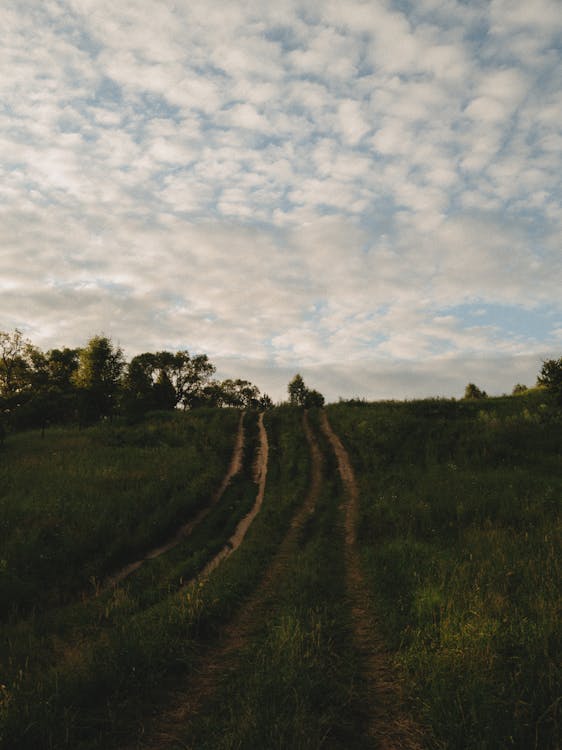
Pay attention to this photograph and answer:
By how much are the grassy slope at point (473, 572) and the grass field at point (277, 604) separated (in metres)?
0.04

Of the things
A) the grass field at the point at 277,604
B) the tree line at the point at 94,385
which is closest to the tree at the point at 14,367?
the tree line at the point at 94,385

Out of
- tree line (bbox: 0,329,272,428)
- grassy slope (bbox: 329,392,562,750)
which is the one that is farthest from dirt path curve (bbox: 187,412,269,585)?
→ tree line (bbox: 0,329,272,428)

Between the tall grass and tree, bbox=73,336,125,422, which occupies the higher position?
tree, bbox=73,336,125,422

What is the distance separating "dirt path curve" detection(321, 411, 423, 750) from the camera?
4563 mm

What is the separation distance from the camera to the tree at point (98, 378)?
35938mm

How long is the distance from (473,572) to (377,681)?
394 cm

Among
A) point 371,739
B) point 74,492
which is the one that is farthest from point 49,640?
point 74,492

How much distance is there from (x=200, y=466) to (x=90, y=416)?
19700mm

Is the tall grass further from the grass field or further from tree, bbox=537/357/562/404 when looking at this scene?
tree, bbox=537/357/562/404

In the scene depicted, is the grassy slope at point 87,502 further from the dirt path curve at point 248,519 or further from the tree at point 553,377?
the tree at point 553,377

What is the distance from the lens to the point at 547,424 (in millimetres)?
23500

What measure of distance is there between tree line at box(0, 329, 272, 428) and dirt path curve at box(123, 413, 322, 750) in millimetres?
26406

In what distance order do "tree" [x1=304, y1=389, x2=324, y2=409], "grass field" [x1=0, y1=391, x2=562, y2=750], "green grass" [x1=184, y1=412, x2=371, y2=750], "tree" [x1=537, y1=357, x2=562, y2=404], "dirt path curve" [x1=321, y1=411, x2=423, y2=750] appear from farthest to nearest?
"tree" [x1=304, y1=389, x2=324, y2=409] < "tree" [x1=537, y1=357, x2=562, y2=404] < "grass field" [x1=0, y1=391, x2=562, y2=750] < "dirt path curve" [x1=321, y1=411, x2=423, y2=750] < "green grass" [x1=184, y1=412, x2=371, y2=750]

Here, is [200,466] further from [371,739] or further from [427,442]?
[371,739]
